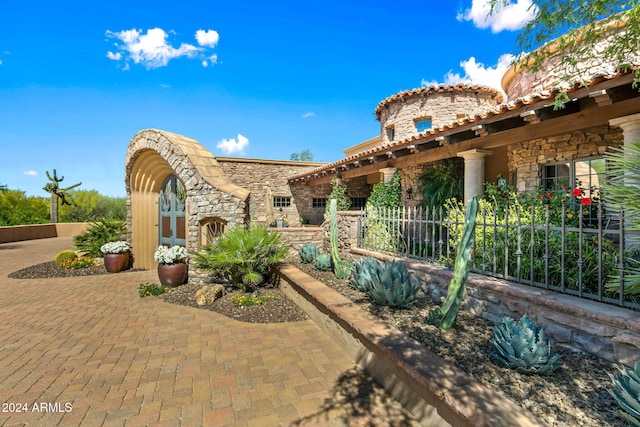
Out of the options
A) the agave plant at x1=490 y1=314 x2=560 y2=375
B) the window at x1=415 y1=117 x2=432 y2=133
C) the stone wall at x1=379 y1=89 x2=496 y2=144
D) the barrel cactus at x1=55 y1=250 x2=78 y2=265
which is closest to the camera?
the agave plant at x1=490 y1=314 x2=560 y2=375

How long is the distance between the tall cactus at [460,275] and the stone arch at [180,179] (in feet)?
15.7

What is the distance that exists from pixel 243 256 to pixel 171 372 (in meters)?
2.84

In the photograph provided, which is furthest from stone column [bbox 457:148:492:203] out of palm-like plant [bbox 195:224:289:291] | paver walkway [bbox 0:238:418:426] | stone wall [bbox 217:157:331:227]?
stone wall [bbox 217:157:331:227]

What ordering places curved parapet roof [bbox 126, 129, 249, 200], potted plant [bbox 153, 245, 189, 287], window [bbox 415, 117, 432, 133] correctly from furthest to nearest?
window [bbox 415, 117, 432, 133] < curved parapet roof [bbox 126, 129, 249, 200] < potted plant [bbox 153, 245, 189, 287]

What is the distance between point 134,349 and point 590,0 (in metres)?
6.43

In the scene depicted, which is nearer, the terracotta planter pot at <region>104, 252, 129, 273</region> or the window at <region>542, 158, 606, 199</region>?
the window at <region>542, 158, 606, 199</region>

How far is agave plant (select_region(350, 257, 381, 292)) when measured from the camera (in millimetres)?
4653

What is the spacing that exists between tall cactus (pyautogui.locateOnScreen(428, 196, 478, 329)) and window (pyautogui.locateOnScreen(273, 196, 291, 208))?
535 inches

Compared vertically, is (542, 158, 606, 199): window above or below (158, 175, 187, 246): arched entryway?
above

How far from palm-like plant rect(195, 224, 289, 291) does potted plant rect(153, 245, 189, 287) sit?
937 mm

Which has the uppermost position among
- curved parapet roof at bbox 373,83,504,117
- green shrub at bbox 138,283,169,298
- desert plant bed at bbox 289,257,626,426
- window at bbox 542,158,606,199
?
curved parapet roof at bbox 373,83,504,117

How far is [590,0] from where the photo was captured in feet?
10.2

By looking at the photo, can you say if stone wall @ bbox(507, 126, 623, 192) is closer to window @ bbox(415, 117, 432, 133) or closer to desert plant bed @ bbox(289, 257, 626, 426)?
desert plant bed @ bbox(289, 257, 626, 426)

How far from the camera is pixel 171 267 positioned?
6930 millimetres
